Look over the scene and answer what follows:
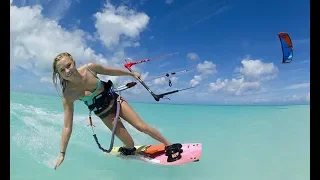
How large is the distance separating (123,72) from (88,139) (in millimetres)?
2065

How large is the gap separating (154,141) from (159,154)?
0.41 metres

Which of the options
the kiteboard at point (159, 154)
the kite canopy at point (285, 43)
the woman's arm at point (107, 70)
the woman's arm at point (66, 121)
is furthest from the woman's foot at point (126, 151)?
the kite canopy at point (285, 43)

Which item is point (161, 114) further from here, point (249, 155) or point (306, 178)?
point (306, 178)

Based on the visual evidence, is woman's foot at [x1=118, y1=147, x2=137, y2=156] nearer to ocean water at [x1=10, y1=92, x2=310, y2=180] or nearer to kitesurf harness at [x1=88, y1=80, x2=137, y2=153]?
ocean water at [x1=10, y1=92, x2=310, y2=180]

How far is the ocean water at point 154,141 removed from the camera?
7352 mm

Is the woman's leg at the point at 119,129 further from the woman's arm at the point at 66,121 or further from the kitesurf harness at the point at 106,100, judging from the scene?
the woman's arm at the point at 66,121

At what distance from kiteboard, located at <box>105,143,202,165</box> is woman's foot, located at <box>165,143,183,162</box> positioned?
54mm

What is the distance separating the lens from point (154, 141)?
657 cm

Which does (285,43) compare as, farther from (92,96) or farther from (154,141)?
(92,96)

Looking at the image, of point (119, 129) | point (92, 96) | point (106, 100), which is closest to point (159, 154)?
point (119, 129)

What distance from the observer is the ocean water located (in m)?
7.35

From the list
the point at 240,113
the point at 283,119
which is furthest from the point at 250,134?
the point at 283,119
